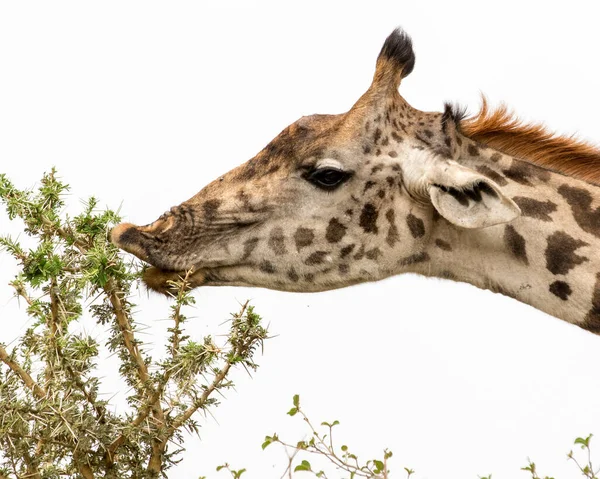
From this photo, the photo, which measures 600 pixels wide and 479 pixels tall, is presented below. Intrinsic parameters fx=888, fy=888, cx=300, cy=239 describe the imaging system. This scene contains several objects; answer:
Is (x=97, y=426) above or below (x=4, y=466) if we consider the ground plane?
above

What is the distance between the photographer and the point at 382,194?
6.14 m

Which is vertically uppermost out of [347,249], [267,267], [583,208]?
[583,208]

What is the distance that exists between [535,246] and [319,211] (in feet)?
4.86

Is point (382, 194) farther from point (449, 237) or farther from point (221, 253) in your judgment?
point (221, 253)

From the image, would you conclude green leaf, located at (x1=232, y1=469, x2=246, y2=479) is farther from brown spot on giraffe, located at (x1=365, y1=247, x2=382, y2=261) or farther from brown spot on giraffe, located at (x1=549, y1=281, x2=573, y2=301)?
brown spot on giraffe, located at (x1=549, y1=281, x2=573, y2=301)

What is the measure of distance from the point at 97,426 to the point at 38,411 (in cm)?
37

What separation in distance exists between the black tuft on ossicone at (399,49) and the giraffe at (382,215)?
29 centimetres

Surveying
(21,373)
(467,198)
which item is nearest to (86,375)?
(21,373)

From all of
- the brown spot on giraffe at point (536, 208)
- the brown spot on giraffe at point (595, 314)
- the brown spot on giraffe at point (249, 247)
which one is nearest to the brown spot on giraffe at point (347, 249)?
the brown spot on giraffe at point (249, 247)

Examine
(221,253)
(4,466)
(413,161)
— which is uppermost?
(413,161)

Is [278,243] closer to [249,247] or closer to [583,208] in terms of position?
[249,247]

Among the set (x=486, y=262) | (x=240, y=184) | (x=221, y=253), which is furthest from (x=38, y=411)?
(x=486, y=262)

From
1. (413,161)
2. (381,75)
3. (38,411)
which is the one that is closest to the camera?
(38,411)

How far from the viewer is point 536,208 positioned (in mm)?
6004
